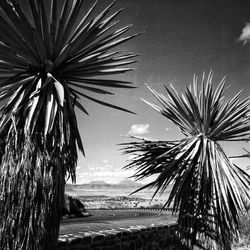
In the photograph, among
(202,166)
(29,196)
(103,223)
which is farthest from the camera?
(103,223)

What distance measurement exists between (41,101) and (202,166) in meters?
3.94

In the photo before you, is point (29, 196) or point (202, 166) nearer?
point (29, 196)

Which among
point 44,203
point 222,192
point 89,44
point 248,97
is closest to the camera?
point 44,203

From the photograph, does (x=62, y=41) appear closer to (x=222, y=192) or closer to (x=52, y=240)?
(x=52, y=240)

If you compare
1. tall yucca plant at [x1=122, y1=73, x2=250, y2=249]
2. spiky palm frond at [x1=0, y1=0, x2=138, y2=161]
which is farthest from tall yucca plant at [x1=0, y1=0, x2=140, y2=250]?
tall yucca plant at [x1=122, y1=73, x2=250, y2=249]

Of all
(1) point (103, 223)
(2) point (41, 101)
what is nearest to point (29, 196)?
(2) point (41, 101)

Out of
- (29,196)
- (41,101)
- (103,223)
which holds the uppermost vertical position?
(41,101)

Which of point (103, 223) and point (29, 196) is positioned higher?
point (29, 196)

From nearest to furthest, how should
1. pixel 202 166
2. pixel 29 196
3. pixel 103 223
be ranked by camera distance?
pixel 29 196, pixel 202 166, pixel 103 223

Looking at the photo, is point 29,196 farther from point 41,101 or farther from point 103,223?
point 103,223

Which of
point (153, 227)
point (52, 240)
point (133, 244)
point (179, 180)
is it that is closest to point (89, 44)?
point (52, 240)

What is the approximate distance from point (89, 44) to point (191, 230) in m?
4.33

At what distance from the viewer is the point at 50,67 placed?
14.1 feet

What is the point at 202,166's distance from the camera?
6684 mm
